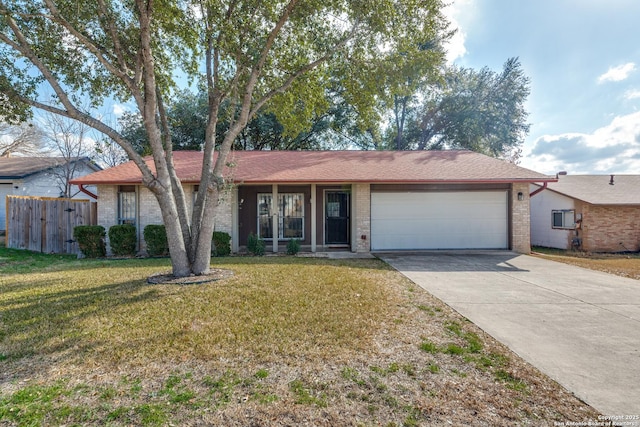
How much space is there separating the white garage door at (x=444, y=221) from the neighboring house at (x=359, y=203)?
0.03m

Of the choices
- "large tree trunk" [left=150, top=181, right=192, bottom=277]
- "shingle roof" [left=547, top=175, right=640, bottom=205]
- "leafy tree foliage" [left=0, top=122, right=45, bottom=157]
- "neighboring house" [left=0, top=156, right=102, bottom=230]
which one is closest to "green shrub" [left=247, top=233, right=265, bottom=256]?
"large tree trunk" [left=150, top=181, right=192, bottom=277]

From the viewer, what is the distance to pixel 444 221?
1092 centimetres

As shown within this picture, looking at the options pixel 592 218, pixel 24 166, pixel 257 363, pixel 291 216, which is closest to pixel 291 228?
pixel 291 216

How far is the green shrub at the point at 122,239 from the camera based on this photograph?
31.9ft

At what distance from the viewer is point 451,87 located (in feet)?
69.0

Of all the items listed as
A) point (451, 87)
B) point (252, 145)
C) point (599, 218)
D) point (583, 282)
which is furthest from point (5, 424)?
point (451, 87)

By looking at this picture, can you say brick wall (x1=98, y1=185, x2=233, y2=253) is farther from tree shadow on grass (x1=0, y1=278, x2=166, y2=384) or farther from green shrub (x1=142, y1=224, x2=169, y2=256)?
tree shadow on grass (x1=0, y1=278, x2=166, y2=384)

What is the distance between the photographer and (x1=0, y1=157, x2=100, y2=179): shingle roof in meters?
15.4

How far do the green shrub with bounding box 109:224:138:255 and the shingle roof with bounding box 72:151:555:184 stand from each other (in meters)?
1.40

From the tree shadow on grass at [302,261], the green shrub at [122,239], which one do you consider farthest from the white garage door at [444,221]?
the green shrub at [122,239]

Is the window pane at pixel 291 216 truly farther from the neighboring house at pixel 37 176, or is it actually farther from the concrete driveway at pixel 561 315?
the neighboring house at pixel 37 176

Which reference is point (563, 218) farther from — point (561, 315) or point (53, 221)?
point (53, 221)

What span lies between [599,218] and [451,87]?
39.0 feet

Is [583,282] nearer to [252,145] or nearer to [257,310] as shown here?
[257,310]
